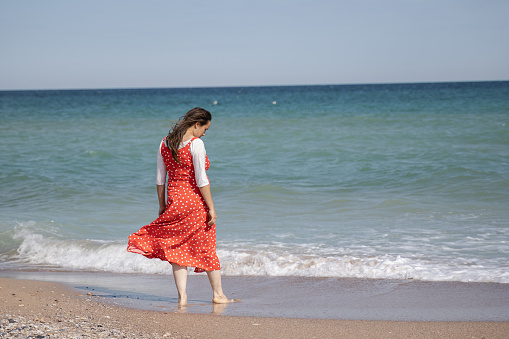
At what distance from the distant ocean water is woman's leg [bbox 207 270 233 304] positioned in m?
1.05

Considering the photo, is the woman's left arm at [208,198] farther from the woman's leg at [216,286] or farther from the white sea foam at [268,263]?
the white sea foam at [268,263]

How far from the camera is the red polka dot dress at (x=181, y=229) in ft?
13.1

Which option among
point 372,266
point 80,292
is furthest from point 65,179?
point 372,266

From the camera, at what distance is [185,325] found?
11.8ft

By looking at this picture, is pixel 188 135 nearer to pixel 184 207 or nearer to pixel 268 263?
pixel 184 207

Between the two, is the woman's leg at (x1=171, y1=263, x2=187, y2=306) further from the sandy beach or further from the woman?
the sandy beach

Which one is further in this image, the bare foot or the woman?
the bare foot

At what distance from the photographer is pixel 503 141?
14.2m

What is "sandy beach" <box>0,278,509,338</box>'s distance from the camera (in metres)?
3.35

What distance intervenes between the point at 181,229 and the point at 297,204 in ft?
14.4

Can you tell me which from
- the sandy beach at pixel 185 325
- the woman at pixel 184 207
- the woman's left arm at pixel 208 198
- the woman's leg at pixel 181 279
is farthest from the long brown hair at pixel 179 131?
the sandy beach at pixel 185 325

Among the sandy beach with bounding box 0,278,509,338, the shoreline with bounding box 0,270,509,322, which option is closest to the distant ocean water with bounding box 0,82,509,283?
the shoreline with bounding box 0,270,509,322

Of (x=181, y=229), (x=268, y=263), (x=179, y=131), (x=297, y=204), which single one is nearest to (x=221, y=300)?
(x=181, y=229)

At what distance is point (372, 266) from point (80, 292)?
102 inches
